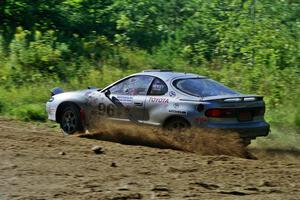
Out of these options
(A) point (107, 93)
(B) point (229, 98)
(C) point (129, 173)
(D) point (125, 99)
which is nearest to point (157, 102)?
(D) point (125, 99)

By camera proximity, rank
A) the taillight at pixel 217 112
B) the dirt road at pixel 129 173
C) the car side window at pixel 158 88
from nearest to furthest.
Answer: the dirt road at pixel 129 173 < the taillight at pixel 217 112 < the car side window at pixel 158 88

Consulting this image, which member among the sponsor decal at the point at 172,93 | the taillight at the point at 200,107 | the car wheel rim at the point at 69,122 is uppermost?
the sponsor decal at the point at 172,93

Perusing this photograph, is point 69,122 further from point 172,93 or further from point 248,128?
point 248,128

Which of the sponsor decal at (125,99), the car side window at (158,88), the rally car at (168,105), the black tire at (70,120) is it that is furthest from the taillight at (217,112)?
the black tire at (70,120)

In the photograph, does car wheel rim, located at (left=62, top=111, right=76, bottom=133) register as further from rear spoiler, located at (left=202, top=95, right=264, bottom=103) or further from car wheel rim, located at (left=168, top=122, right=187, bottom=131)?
rear spoiler, located at (left=202, top=95, right=264, bottom=103)

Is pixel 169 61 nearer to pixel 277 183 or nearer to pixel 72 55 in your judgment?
pixel 72 55

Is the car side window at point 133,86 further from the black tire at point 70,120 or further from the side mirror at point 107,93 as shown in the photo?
the black tire at point 70,120

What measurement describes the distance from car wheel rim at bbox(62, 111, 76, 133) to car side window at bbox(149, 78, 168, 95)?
1.94 m

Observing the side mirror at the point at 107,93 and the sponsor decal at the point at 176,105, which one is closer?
the sponsor decal at the point at 176,105

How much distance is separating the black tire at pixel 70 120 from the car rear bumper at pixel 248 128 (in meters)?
3.12

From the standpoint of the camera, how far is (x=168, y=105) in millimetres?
11906

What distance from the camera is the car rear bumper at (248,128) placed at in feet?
37.4

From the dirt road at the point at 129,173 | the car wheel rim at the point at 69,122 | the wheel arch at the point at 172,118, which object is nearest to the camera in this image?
the dirt road at the point at 129,173

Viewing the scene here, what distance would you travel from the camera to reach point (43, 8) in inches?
1003
